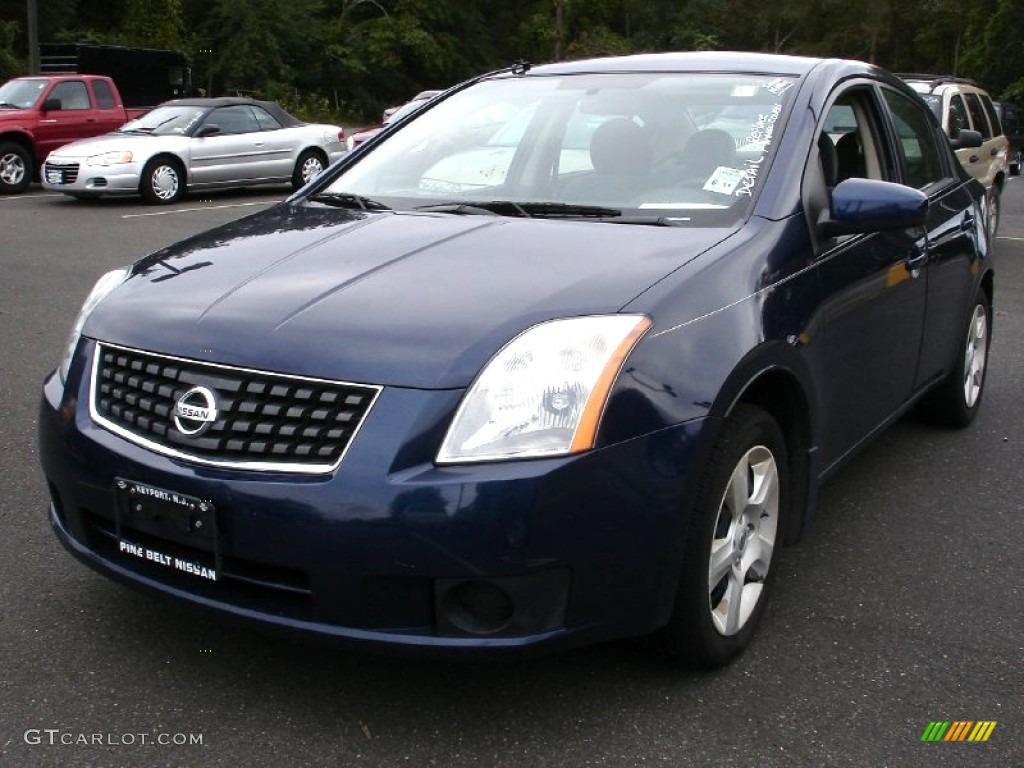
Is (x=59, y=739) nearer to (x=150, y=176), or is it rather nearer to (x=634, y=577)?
(x=634, y=577)

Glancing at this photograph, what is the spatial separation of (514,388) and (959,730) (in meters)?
1.38

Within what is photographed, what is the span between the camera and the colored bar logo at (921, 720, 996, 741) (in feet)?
9.30

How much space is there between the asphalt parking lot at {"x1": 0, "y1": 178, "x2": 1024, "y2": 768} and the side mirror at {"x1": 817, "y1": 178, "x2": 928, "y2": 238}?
1.12 metres

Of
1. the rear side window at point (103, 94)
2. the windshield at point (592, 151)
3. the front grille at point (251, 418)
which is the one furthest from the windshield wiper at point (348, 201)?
the rear side window at point (103, 94)

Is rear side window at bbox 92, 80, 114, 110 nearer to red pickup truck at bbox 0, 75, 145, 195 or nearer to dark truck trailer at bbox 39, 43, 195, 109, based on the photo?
red pickup truck at bbox 0, 75, 145, 195

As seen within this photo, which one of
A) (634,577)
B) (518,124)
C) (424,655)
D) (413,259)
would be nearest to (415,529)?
(424,655)

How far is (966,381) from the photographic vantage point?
17.6 ft

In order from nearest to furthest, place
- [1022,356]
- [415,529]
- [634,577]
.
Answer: [415,529] < [634,577] < [1022,356]

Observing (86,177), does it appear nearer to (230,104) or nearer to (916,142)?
(230,104)

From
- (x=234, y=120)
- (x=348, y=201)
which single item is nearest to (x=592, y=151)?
(x=348, y=201)

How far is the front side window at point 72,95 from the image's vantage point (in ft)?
57.5

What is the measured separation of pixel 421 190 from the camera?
3969 mm

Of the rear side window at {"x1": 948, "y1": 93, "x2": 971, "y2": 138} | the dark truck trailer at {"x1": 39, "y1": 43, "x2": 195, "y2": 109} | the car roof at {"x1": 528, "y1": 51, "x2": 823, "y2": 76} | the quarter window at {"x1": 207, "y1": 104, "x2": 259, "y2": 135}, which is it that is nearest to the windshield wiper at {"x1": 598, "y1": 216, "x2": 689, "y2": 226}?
the car roof at {"x1": 528, "y1": 51, "x2": 823, "y2": 76}

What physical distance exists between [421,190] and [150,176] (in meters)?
12.8
